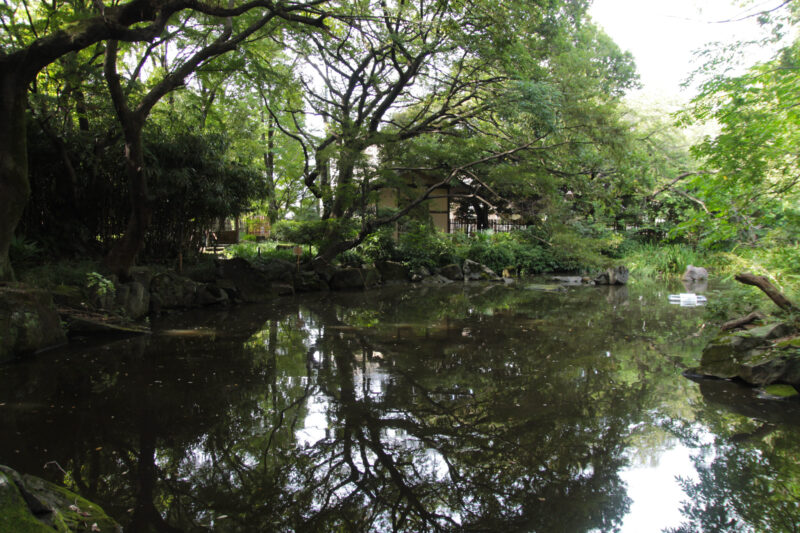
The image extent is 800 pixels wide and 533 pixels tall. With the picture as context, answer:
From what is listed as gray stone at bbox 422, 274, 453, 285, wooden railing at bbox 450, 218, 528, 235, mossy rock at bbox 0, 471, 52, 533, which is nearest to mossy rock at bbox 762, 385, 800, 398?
mossy rock at bbox 0, 471, 52, 533

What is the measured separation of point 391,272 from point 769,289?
10.6 m

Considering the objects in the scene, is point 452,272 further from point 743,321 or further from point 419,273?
point 743,321

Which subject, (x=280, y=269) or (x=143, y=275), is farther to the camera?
(x=280, y=269)

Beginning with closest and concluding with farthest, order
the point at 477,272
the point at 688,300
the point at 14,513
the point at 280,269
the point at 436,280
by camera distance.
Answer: the point at 14,513 < the point at 688,300 < the point at 280,269 < the point at 436,280 < the point at 477,272

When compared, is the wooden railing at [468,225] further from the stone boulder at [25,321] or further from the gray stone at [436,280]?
the stone boulder at [25,321]

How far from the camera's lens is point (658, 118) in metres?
20.7

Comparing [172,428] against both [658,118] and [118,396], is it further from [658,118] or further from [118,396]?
[658,118]

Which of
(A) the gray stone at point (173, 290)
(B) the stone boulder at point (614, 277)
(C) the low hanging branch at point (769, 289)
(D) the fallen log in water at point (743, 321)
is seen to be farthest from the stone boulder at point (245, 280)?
(B) the stone boulder at point (614, 277)

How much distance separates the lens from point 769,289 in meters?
5.39

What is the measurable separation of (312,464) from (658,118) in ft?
74.7

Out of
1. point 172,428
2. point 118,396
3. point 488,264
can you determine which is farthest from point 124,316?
point 488,264

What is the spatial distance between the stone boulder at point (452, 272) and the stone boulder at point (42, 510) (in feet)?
46.5

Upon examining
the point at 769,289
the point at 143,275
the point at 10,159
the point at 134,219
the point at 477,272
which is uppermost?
the point at 10,159

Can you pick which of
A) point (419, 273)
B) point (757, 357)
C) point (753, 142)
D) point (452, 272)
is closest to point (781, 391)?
point (757, 357)
